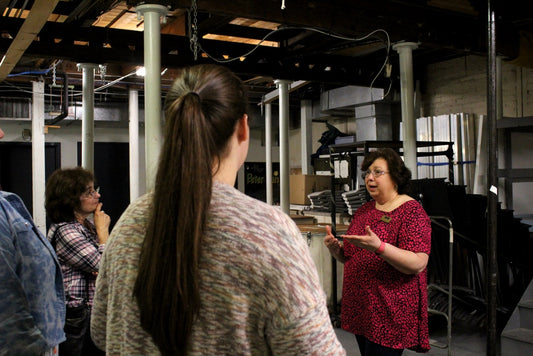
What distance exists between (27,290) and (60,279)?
169mm

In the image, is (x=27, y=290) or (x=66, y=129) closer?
(x=27, y=290)

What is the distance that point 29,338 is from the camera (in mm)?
1453

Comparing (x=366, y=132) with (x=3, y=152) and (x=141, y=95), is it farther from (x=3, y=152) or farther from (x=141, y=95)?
(x=3, y=152)

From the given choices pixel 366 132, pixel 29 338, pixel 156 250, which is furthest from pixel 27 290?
pixel 366 132

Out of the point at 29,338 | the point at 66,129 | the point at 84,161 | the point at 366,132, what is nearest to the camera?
the point at 29,338

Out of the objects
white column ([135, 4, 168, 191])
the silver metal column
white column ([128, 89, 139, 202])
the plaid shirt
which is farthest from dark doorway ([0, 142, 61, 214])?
the silver metal column

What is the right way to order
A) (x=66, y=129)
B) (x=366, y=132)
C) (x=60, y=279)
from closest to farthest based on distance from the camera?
(x=60, y=279)
(x=366, y=132)
(x=66, y=129)

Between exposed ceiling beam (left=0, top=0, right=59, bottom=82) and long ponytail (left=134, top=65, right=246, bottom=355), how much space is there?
3018 millimetres

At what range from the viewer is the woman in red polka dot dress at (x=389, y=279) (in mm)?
2233

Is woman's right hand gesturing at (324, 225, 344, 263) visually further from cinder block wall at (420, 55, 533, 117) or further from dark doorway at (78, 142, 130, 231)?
dark doorway at (78, 142, 130, 231)

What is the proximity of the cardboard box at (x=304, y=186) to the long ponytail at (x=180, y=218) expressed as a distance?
6638mm

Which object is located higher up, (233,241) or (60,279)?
(233,241)

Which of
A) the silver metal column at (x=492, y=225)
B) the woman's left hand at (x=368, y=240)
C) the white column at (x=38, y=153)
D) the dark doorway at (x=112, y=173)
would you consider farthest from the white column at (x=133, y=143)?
the silver metal column at (x=492, y=225)

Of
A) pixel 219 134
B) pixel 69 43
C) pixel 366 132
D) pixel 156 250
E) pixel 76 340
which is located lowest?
pixel 76 340
